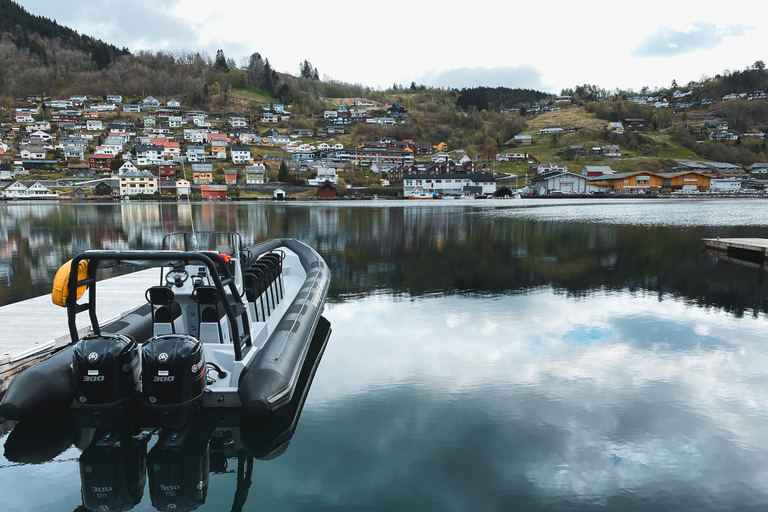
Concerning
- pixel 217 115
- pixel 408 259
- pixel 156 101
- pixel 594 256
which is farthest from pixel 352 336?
pixel 156 101

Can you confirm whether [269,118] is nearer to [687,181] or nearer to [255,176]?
[255,176]

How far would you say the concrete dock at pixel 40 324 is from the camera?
22.2 ft

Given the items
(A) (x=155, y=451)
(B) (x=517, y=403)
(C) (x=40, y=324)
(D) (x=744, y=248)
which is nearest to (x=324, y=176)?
(D) (x=744, y=248)

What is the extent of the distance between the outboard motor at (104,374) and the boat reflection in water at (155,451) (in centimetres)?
56

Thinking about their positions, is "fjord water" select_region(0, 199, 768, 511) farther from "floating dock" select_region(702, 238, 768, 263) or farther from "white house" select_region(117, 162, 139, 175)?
"white house" select_region(117, 162, 139, 175)

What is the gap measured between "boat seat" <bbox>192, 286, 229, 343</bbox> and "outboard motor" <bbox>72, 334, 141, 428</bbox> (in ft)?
3.71

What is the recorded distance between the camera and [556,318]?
40.4 ft

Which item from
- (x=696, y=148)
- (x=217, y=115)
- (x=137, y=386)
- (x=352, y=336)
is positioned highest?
(x=217, y=115)

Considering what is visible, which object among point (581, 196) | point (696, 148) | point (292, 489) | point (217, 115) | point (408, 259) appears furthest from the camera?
point (217, 115)

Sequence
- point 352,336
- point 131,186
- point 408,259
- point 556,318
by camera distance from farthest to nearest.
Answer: point 131,186, point 408,259, point 556,318, point 352,336

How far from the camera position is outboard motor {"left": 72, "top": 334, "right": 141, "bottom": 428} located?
17.5 ft

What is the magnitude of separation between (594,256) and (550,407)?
17097 millimetres

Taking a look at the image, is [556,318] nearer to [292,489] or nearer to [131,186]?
[292,489]

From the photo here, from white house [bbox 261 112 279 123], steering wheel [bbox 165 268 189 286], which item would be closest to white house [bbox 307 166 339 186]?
white house [bbox 261 112 279 123]
